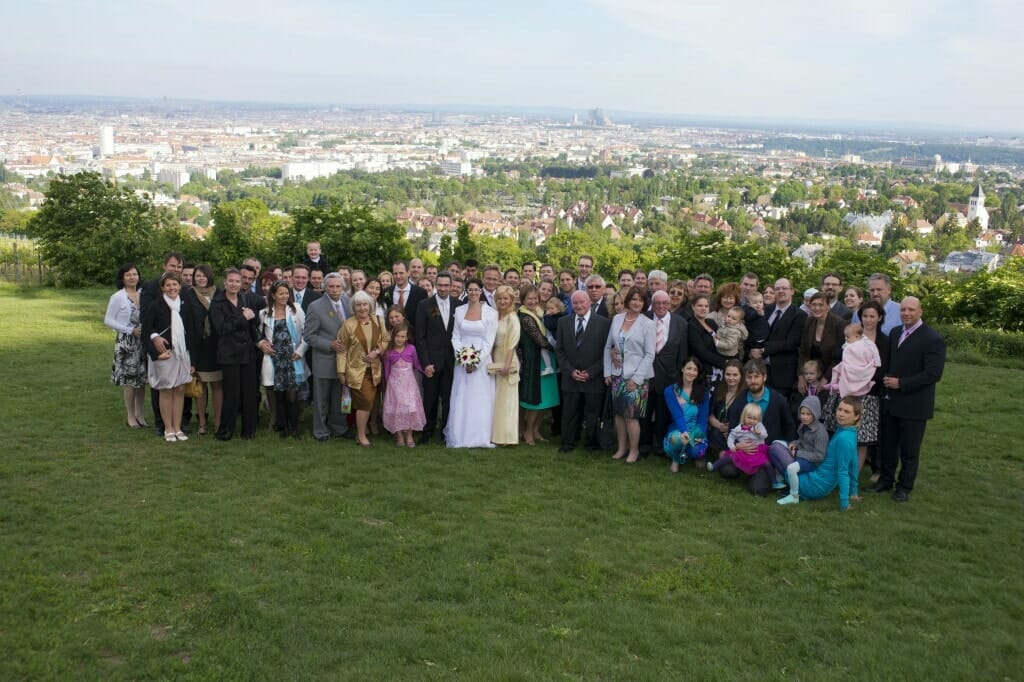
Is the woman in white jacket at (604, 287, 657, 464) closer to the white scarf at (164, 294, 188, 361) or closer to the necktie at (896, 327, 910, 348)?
the necktie at (896, 327, 910, 348)

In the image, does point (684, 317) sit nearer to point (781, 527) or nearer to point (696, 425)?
point (696, 425)

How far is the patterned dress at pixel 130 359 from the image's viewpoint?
9477 mm

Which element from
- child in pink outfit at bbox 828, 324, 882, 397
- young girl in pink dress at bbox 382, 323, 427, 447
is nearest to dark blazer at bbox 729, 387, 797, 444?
child in pink outfit at bbox 828, 324, 882, 397

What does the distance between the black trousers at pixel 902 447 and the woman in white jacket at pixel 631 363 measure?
232 cm

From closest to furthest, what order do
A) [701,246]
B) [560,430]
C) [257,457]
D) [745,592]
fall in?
[745,592], [257,457], [560,430], [701,246]

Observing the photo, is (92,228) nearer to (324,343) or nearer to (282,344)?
(282,344)

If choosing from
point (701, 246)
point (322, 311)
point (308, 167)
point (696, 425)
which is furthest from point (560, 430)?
point (308, 167)

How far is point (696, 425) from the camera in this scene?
8.86 m

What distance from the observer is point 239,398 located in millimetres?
9312

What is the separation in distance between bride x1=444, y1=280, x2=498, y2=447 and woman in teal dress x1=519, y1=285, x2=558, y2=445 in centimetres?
37

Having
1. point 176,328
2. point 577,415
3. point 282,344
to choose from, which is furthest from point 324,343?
point 577,415

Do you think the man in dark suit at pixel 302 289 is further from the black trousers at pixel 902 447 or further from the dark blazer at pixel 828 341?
the black trousers at pixel 902 447

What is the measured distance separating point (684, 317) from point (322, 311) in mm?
3873

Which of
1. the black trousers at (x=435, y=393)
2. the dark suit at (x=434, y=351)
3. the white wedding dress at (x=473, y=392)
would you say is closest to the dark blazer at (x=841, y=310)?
the white wedding dress at (x=473, y=392)
